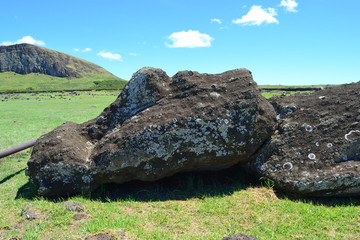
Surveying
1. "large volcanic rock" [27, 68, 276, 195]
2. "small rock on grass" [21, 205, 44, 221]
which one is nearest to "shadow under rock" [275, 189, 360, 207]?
"large volcanic rock" [27, 68, 276, 195]

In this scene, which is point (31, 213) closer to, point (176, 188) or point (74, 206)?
point (74, 206)

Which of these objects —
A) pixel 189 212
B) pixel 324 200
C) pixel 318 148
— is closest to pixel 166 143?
pixel 189 212

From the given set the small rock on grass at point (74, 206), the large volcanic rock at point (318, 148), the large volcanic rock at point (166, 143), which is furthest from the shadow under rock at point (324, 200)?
the small rock on grass at point (74, 206)

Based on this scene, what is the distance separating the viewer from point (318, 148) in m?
6.98

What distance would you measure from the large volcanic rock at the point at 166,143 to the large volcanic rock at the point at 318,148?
0.57 meters

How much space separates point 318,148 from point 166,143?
4.16 m

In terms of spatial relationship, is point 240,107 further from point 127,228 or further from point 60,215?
point 60,215

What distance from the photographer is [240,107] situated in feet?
23.9

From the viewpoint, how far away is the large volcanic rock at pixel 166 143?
696cm

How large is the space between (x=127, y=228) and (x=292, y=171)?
443 centimetres

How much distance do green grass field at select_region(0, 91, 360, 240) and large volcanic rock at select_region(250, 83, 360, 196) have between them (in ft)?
1.44

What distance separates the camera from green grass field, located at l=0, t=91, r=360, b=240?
5250 mm

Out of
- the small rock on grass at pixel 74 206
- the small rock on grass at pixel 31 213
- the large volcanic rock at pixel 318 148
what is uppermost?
the large volcanic rock at pixel 318 148

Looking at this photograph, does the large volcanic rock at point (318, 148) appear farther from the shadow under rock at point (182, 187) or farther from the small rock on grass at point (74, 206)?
the small rock on grass at point (74, 206)
